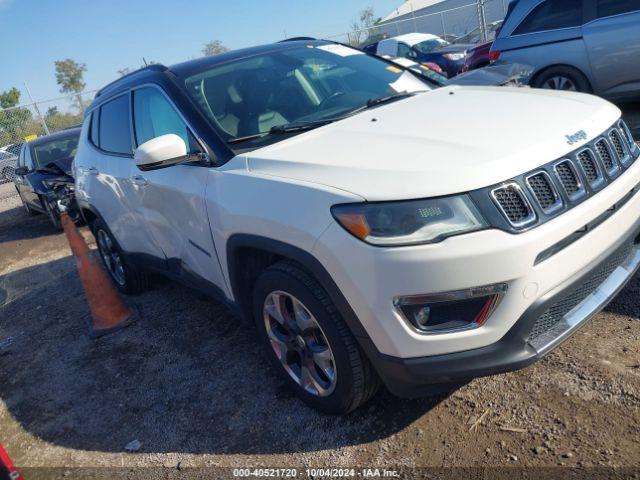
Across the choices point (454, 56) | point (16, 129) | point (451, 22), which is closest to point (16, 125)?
point (16, 129)

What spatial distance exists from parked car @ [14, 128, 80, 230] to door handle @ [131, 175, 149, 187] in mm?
5319

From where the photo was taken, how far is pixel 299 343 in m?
2.67

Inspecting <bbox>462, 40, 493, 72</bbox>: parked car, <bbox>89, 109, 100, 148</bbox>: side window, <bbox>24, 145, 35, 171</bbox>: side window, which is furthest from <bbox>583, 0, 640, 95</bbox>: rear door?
<bbox>24, 145, 35, 171</bbox>: side window

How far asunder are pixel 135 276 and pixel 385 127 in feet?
10.2

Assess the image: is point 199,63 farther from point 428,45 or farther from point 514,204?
point 428,45

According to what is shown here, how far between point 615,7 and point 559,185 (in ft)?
Result: 19.0

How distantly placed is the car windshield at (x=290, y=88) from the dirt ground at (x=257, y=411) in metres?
1.48

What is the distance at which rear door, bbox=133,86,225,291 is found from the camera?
2979mm

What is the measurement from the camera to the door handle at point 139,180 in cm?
355

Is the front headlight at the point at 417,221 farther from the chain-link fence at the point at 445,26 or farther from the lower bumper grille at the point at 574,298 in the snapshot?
the chain-link fence at the point at 445,26

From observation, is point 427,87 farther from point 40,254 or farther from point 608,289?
point 40,254

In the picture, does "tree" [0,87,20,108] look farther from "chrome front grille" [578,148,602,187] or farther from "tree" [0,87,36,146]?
"chrome front grille" [578,148,602,187]

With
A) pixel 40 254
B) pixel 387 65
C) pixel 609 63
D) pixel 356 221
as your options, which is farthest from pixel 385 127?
pixel 40 254

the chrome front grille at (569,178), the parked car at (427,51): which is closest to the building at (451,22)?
the parked car at (427,51)
